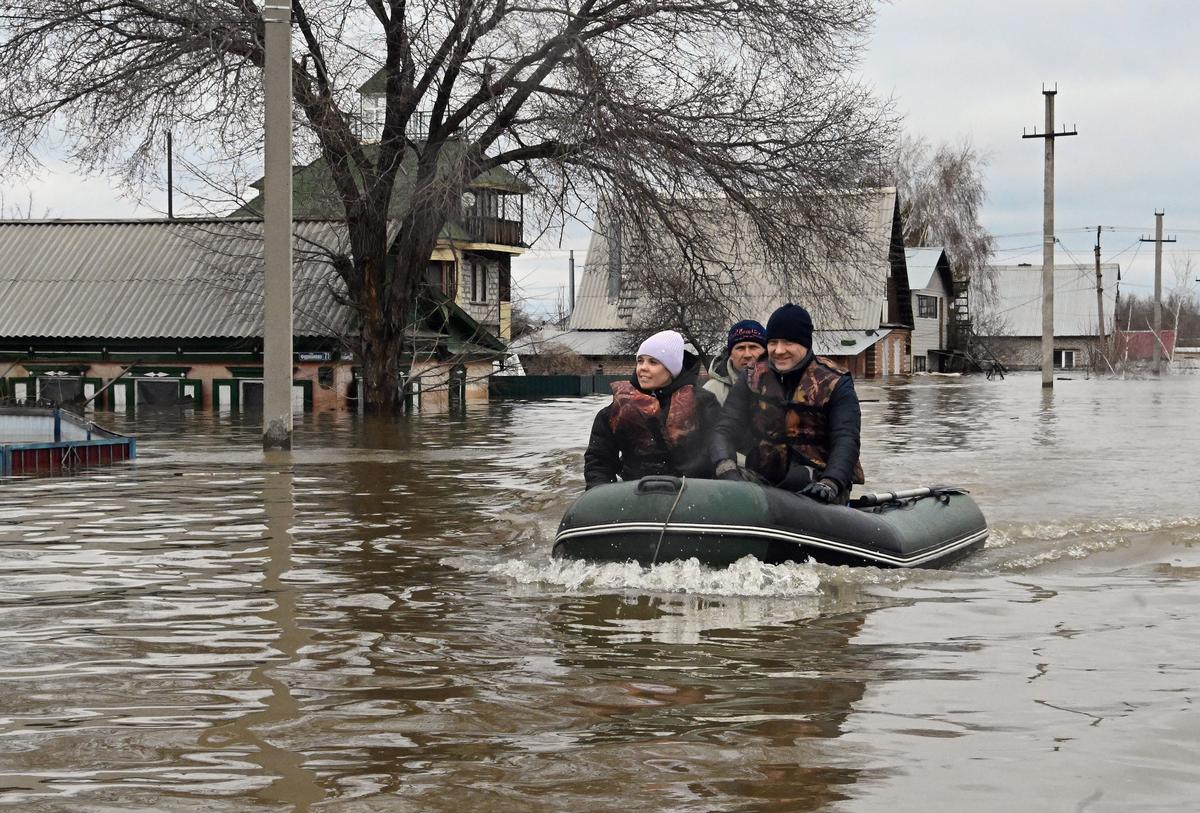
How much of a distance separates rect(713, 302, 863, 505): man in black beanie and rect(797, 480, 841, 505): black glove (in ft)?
0.77

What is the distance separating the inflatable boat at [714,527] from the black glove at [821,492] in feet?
0.32

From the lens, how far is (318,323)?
108 feet

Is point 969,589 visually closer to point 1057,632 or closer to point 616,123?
point 1057,632

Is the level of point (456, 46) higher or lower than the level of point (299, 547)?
higher

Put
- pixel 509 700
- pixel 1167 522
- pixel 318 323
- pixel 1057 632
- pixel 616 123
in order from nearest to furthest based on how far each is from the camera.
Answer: pixel 509 700
pixel 1057 632
pixel 1167 522
pixel 616 123
pixel 318 323

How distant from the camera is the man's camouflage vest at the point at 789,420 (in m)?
10.3

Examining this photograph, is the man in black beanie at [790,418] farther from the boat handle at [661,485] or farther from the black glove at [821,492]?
the boat handle at [661,485]

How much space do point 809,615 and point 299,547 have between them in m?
4.39

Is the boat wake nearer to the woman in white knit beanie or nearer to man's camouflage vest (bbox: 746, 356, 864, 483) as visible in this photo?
man's camouflage vest (bbox: 746, 356, 864, 483)

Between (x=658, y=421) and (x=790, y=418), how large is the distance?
0.88 metres

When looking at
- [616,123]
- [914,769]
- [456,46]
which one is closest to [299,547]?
[914,769]

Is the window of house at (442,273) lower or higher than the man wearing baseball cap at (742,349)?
higher

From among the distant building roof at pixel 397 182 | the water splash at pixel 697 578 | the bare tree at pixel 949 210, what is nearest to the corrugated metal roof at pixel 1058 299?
the bare tree at pixel 949 210

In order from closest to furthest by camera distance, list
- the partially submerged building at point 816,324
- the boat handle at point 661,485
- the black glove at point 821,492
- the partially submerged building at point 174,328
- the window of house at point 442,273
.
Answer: the boat handle at point 661,485 < the black glove at point 821,492 < the partially submerged building at point 174,328 < the window of house at point 442,273 < the partially submerged building at point 816,324
